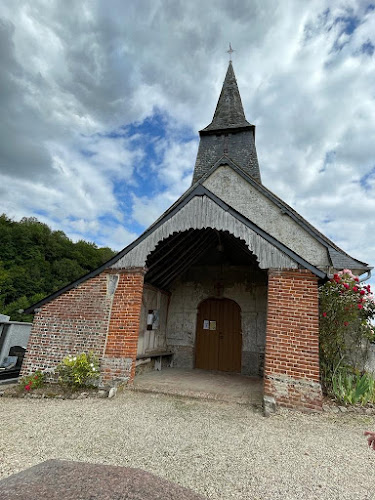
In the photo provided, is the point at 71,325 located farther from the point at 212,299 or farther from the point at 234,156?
the point at 234,156

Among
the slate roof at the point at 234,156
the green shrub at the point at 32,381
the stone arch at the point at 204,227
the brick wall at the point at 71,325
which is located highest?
the slate roof at the point at 234,156

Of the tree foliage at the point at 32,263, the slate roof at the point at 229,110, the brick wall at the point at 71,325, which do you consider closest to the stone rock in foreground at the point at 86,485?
the brick wall at the point at 71,325

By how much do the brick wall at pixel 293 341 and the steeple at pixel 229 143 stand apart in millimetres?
7418

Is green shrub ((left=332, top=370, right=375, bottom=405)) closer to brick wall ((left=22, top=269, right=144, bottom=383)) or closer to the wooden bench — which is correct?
brick wall ((left=22, top=269, right=144, bottom=383))

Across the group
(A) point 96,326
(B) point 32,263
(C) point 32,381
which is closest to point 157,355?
(A) point 96,326

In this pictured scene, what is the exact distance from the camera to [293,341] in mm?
4762

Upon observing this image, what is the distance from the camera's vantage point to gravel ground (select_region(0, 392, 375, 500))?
257cm

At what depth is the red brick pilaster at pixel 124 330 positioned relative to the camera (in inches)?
213

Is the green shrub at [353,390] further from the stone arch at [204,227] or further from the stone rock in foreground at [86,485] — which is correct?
the stone rock in foreground at [86,485]

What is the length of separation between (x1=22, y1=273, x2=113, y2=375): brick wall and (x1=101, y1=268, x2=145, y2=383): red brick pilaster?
6.8 inches

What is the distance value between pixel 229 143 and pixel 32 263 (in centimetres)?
2562

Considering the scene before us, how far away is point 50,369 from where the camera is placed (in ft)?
18.8

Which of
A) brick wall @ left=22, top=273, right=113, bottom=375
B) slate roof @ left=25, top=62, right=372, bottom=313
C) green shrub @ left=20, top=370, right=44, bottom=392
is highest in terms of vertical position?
slate roof @ left=25, top=62, right=372, bottom=313

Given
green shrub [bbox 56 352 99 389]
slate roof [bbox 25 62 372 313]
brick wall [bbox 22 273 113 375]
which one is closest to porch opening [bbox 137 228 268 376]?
brick wall [bbox 22 273 113 375]
